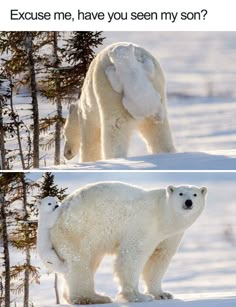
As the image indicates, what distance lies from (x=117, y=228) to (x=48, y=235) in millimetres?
357

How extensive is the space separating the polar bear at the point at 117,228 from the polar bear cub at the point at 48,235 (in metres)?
0.03

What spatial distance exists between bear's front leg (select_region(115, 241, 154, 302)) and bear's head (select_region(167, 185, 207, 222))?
0.85 ft

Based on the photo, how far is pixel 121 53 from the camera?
634cm

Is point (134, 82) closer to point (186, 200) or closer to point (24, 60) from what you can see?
point (186, 200)

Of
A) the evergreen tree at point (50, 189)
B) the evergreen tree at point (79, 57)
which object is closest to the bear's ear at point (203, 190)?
the evergreen tree at point (50, 189)

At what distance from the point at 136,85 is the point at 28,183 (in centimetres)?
162

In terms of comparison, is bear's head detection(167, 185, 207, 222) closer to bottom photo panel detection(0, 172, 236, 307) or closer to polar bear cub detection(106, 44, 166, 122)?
bottom photo panel detection(0, 172, 236, 307)

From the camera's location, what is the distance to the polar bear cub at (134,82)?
6.28m

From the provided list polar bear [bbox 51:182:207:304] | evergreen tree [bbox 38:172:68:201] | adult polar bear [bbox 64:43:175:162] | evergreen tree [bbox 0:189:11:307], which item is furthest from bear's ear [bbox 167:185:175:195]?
evergreen tree [bbox 0:189:11:307]

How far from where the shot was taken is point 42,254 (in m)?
6.07

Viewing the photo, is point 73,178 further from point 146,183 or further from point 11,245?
point 11,245

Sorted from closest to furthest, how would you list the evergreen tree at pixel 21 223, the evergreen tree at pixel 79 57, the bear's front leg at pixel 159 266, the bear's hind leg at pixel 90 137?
1. the bear's front leg at pixel 159 266
2. the bear's hind leg at pixel 90 137
3. the evergreen tree at pixel 21 223
4. the evergreen tree at pixel 79 57

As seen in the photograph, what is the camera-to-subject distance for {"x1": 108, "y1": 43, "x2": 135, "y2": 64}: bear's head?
6.34 metres

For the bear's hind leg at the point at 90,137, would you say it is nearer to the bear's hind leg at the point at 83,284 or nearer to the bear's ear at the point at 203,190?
the bear's ear at the point at 203,190
